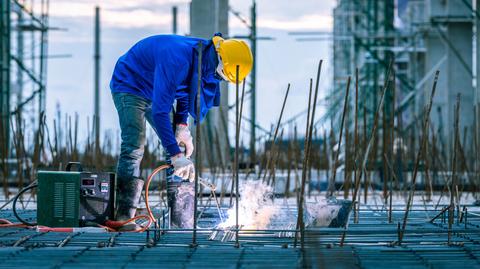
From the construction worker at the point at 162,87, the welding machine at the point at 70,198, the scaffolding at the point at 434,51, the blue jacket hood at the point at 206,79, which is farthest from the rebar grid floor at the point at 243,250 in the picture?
the scaffolding at the point at 434,51

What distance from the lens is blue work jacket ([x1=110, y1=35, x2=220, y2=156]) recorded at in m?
4.82

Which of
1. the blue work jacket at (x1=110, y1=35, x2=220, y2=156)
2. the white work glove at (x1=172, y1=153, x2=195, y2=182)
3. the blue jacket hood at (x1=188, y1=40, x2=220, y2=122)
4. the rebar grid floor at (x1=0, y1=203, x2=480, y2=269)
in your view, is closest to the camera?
the rebar grid floor at (x1=0, y1=203, x2=480, y2=269)

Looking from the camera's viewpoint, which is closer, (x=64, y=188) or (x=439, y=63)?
(x=64, y=188)

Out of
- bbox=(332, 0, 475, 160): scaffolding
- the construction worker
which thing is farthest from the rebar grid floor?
bbox=(332, 0, 475, 160): scaffolding

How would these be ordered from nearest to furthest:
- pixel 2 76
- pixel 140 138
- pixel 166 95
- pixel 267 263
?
pixel 267 263
pixel 166 95
pixel 140 138
pixel 2 76

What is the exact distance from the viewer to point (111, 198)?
500 cm

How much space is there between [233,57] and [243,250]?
1241 millimetres

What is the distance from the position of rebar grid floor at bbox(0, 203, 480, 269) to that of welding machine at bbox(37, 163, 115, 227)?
0.31ft

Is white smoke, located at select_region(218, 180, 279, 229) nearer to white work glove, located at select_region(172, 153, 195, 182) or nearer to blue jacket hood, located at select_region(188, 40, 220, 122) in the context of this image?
white work glove, located at select_region(172, 153, 195, 182)

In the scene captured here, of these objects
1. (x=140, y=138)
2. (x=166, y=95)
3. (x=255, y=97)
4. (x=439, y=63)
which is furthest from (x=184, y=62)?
(x=439, y=63)

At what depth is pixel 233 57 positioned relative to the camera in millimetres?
4945

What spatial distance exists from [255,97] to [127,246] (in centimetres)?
1091

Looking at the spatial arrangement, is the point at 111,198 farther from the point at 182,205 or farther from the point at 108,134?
the point at 108,134

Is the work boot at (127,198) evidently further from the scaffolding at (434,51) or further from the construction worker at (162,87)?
the scaffolding at (434,51)
